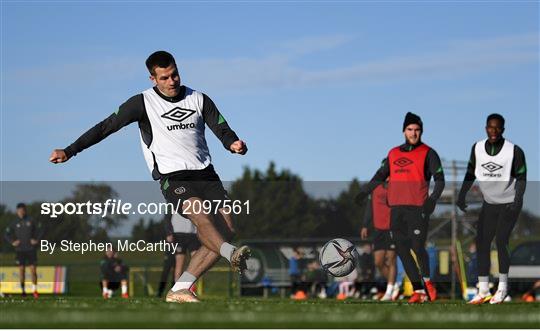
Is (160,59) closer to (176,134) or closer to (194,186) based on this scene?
(176,134)

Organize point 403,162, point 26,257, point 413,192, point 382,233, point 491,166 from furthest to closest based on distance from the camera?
point 26,257 < point 382,233 < point 403,162 < point 413,192 < point 491,166

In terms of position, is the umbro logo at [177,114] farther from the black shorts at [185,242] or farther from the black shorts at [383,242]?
the black shorts at [383,242]

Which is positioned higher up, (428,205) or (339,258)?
(428,205)

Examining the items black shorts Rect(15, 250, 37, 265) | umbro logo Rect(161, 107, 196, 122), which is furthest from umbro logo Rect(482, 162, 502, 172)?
black shorts Rect(15, 250, 37, 265)

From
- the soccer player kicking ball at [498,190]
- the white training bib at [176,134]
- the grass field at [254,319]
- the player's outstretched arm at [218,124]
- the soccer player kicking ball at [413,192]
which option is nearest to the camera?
the grass field at [254,319]

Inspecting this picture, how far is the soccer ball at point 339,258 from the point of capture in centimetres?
1418

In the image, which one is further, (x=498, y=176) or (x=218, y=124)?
(x=498, y=176)

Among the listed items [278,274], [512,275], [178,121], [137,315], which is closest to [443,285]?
[512,275]

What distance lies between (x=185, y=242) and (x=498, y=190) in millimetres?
6106

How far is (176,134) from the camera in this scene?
11.1 metres

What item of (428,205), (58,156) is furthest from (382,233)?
(58,156)

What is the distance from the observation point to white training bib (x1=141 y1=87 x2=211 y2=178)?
36.3 feet

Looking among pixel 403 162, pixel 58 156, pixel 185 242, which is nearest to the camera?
pixel 58 156

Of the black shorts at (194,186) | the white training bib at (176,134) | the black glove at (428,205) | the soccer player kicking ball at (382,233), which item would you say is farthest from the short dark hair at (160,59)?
the soccer player kicking ball at (382,233)
